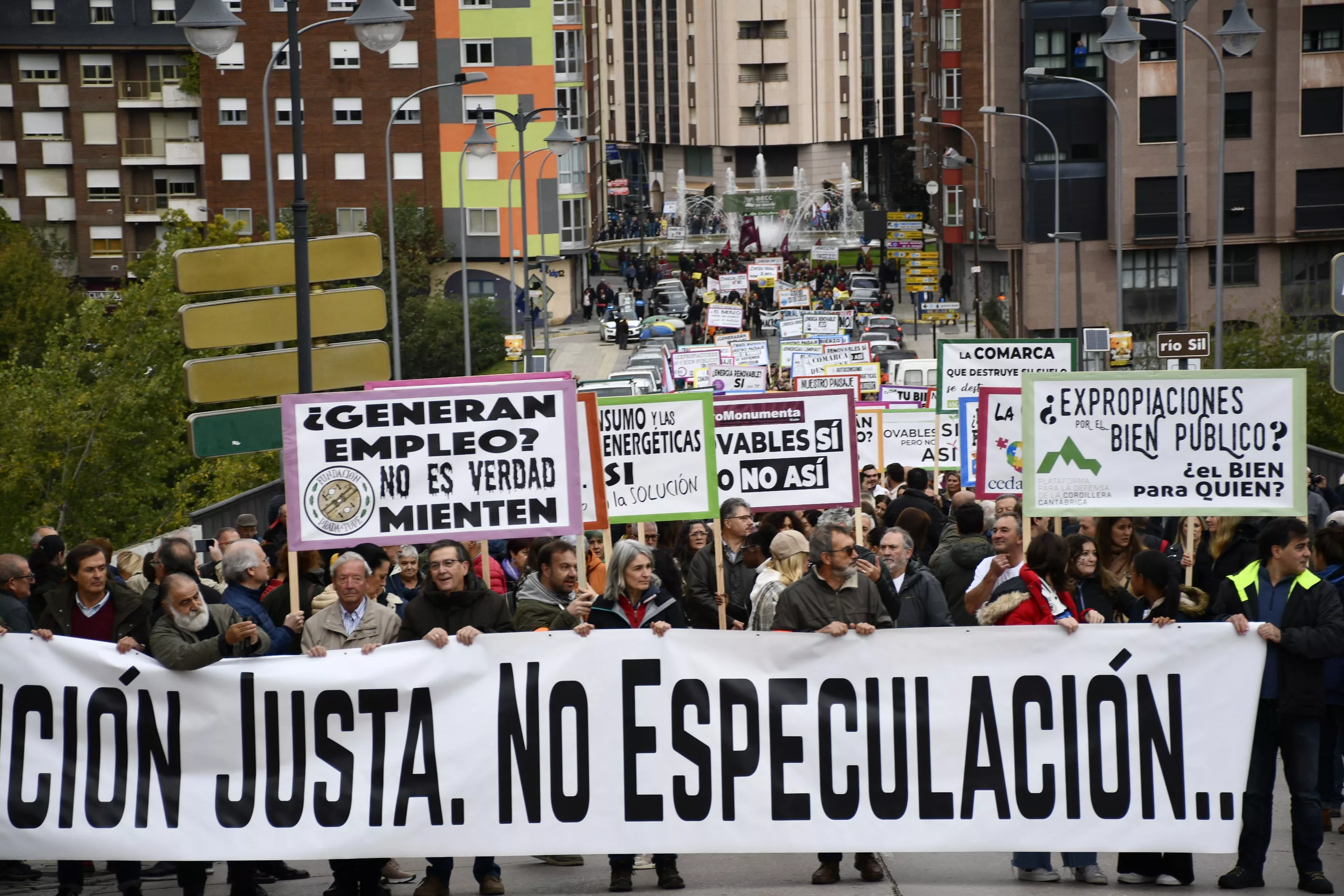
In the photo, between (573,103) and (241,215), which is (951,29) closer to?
(573,103)

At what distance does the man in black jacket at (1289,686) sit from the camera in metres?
8.64

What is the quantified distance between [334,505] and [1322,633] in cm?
460

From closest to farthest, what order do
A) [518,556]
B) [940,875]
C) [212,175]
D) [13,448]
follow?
1. [940,875]
2. [518,556]
3. [13,448]
4. [212,175]

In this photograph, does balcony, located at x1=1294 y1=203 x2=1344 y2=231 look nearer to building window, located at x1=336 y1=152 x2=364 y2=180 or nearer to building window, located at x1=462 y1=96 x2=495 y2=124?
building window, located at x1=462 y1=96 x2=495 y2=124

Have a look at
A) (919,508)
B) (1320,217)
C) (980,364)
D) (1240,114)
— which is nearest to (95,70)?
(1240,114)

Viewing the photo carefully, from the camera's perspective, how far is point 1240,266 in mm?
64812

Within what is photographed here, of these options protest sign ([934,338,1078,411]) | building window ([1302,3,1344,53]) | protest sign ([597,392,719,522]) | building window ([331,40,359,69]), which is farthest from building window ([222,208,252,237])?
protest sign ([597,392,719,522])

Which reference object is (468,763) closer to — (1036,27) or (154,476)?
(154,476)

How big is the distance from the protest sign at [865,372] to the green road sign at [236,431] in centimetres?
2247

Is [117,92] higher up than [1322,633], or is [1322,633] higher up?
[117,92]

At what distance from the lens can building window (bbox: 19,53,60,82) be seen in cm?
8412

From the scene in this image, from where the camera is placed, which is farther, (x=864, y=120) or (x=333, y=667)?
(x=864, y=120)

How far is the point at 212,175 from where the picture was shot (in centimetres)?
8050

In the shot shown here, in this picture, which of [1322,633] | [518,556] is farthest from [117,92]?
[1322,633]
